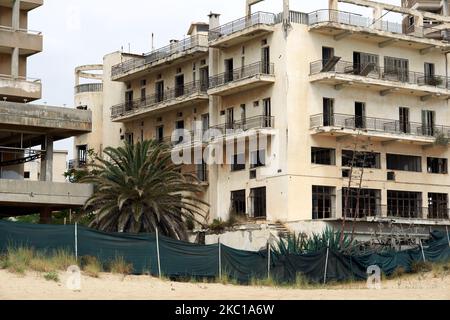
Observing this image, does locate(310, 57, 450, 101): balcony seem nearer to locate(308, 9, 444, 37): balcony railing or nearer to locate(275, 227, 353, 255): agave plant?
locate(308, 9, 444, 37): balcony railing

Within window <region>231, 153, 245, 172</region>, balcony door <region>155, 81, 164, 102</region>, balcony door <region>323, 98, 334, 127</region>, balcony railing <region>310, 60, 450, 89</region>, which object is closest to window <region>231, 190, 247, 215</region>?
window <region>231, 153, 245, 172</region>

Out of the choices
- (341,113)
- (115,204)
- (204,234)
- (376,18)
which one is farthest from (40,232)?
(376,18)

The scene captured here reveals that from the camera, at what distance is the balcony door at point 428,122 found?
216ft

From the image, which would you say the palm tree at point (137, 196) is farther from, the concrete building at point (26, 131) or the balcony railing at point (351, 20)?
the balcony railing at point (351, 20)

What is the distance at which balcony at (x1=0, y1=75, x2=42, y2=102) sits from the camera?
61.2 m

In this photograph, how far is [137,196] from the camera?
4794 centimetres

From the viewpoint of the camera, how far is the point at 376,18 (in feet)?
211

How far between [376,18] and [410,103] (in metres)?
6.41

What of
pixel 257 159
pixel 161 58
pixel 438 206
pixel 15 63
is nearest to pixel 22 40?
pixel 15 63

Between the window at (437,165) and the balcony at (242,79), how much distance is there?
13796mm

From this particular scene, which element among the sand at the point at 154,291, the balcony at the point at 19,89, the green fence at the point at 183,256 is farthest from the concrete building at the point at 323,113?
the sand at the point at 154,291

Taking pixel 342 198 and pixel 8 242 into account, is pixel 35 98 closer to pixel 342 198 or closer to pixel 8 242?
pixel 342 198

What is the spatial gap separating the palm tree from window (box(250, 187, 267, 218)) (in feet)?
39.0
